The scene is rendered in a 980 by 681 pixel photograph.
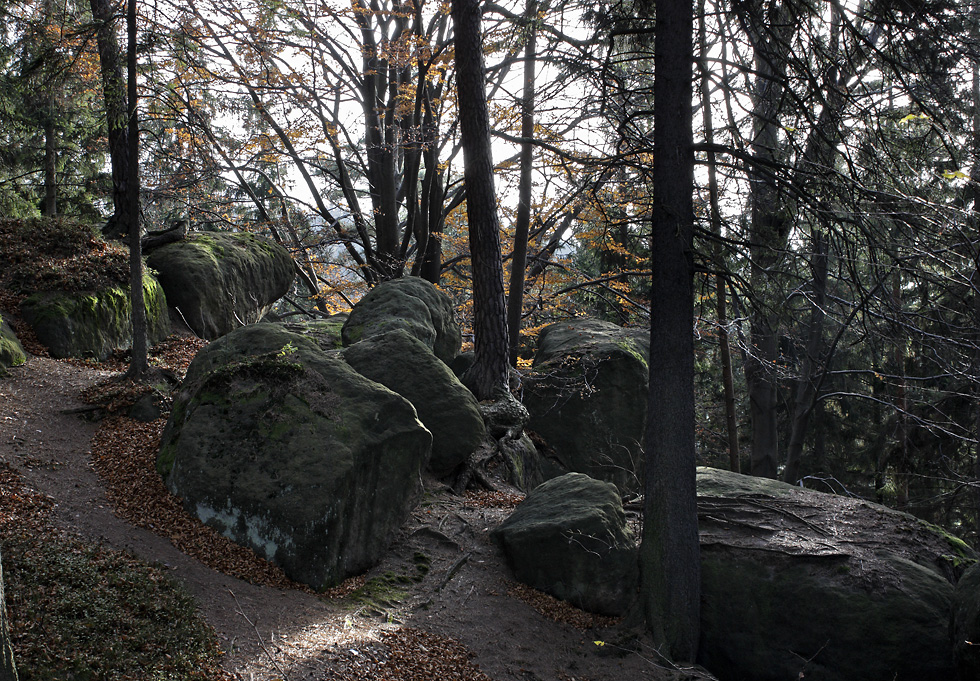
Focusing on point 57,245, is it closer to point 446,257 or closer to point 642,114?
point 642,114

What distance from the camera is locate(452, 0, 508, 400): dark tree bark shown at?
9.68 meters

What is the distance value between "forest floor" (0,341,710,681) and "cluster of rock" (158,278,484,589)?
23 cm

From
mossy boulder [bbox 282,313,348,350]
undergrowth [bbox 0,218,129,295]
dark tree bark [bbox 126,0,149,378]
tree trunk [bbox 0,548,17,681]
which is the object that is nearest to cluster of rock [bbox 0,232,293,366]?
undergrowth [bbox 0,218,129,295]

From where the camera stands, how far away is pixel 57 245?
401 inches

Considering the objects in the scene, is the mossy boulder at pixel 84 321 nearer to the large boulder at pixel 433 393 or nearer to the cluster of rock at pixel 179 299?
the cluster of rock at pixel 179 299

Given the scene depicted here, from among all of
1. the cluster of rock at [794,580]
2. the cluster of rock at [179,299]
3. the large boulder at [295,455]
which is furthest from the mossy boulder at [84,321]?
the cluster of rock at [794,580]

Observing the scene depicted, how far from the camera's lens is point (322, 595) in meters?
5.64

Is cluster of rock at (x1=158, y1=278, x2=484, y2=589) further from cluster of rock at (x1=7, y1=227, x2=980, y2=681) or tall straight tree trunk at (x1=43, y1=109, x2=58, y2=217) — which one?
tall straight tree trunk at (x1=43, y1=109, x2=58, y2=217)

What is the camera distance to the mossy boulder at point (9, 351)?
7696 millimetres

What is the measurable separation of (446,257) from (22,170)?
12617mm

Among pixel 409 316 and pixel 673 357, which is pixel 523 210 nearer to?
pixel 409 316

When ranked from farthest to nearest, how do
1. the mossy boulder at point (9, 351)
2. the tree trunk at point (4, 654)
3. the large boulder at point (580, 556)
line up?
the mossy boulder at point (9, 351)
the large boulder at point (580, 556)
the tree trunk at point (4, 654)

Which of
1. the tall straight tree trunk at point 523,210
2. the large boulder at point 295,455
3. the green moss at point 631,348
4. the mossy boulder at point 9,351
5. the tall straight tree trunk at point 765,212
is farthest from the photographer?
the tall straight tree trunk at point 523,210

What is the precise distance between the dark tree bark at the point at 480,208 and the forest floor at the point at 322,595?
305 cm
